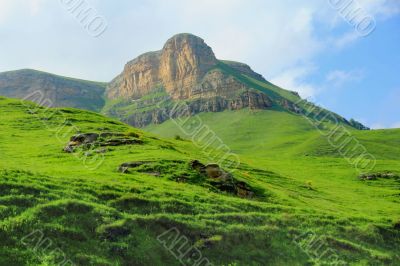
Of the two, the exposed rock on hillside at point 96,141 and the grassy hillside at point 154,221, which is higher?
the exposed rock on hillside at point 96,141

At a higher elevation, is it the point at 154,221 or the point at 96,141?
the point at 96,141

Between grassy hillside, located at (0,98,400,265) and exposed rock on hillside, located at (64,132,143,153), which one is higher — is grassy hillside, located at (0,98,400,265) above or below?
below

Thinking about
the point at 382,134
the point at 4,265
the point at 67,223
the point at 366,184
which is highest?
the point at 382,134

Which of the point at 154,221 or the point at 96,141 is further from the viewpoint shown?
the point at 96,141

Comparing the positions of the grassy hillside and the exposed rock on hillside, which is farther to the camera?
the exposed rock on hillside

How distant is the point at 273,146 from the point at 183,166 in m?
142

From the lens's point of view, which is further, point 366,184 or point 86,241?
point 366,184

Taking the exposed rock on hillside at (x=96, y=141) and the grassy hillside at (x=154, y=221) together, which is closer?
the grassy hillside at (x=154, y=221)

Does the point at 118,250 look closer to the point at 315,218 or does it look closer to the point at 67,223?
the point at 67,223

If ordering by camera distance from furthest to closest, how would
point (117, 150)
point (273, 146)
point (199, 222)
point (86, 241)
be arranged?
1. point (273, 146)
2. point (117, 150)
3. point (199, 222)
4. point (86, 241)

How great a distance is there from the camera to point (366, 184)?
8212cm

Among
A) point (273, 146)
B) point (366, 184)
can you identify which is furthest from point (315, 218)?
point (273, 146)

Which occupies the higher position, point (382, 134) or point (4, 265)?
point (382, 134)

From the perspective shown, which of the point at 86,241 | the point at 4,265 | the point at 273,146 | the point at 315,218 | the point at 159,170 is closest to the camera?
the point at 4,265
